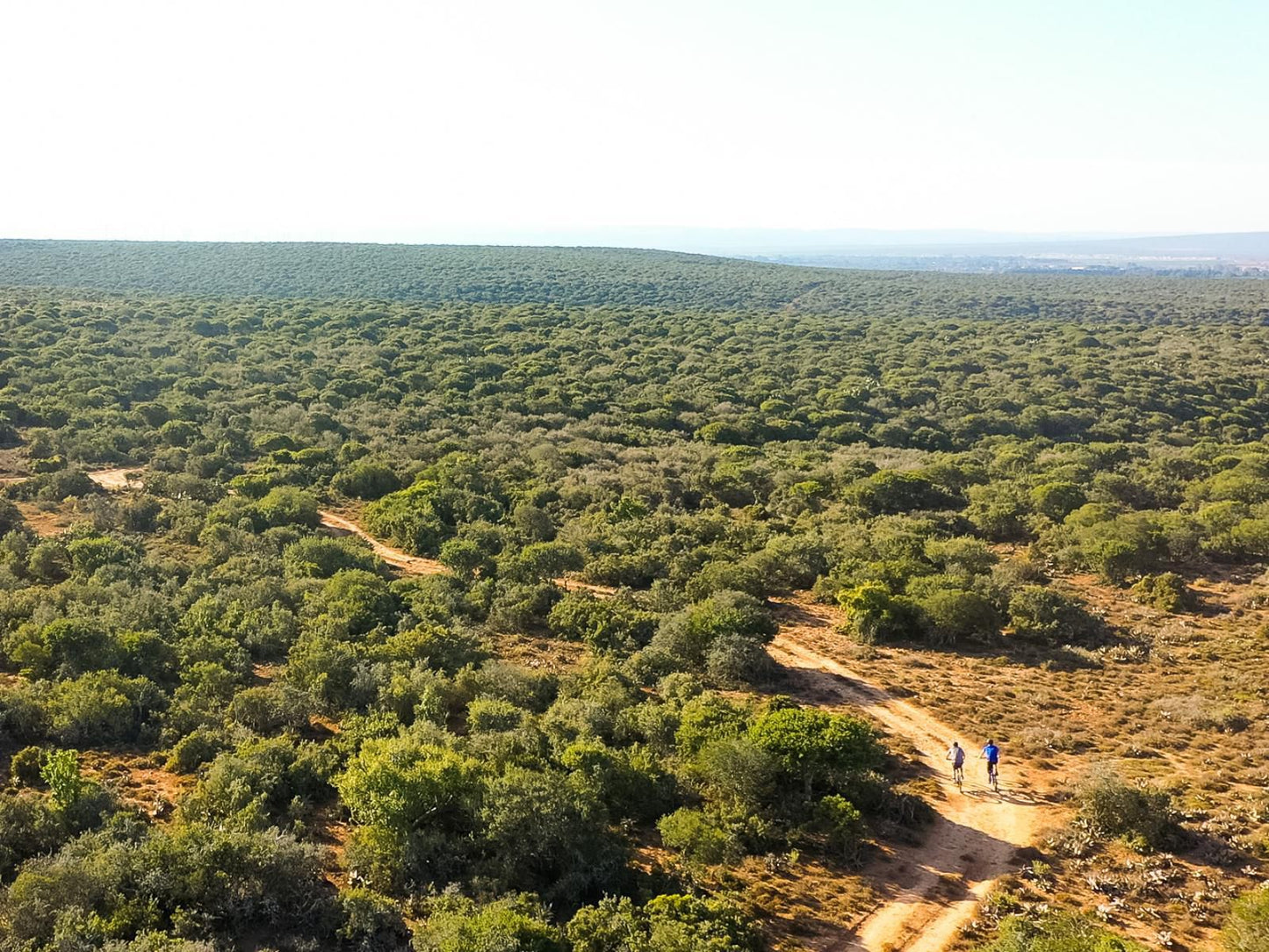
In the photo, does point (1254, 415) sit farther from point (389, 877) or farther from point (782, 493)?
point (389, 877)

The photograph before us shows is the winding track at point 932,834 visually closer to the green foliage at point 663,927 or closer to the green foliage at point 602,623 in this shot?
the green foliage at point 663,927

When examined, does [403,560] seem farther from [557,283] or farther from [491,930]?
[557,283]

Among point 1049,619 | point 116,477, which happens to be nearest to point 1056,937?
point 1049,619

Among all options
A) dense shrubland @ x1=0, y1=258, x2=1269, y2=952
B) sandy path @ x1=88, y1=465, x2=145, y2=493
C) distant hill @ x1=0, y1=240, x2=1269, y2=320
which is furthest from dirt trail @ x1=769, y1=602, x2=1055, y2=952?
distant hill @ x1=0, y1=240, x2=1269, y2=320

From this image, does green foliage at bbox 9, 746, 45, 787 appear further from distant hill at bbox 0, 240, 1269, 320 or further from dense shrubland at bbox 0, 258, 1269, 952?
distant hill at bbox 0, 240, 1269, 320

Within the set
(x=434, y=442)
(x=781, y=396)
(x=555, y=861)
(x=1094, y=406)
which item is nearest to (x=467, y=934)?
(x=555, y=861)
